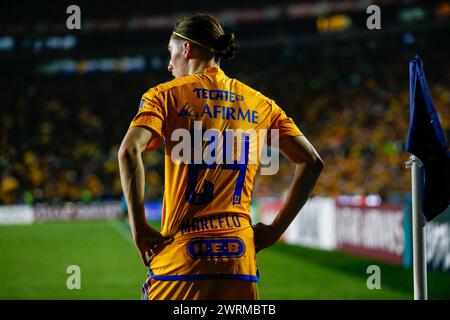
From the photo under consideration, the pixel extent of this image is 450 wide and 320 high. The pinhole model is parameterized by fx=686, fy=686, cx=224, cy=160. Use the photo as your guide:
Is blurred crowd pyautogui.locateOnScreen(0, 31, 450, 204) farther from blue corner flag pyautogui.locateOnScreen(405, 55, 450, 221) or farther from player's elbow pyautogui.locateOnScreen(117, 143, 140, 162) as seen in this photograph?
player's elbow pyautogui.locateOnScreen(117, 143, 140, 162)

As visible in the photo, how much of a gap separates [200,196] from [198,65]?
0.62m

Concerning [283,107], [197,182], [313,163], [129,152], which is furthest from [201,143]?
[283,107]

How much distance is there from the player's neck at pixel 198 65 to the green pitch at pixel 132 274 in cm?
676

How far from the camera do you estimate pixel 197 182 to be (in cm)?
300

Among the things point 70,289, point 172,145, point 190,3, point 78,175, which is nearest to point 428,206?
point 172,145

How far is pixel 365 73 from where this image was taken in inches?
1609

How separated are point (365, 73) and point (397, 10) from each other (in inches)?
382

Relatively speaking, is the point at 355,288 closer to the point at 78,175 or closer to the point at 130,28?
the point at 78,175

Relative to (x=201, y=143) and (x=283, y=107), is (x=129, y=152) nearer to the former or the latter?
(x=201, y=143)

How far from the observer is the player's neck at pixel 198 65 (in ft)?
10.4

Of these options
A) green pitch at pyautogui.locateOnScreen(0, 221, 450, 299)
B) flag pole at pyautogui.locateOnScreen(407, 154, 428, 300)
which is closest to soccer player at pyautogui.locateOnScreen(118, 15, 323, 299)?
flag pole at pyautogui.locateOnScreen(407, 154, 428, 300)

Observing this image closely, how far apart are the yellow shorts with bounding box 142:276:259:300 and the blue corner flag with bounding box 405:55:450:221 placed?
151 cm

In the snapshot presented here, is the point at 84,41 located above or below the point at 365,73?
above

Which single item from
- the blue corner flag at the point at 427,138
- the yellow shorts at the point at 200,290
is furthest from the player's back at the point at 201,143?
the blue corner flag at the point at 427,138
